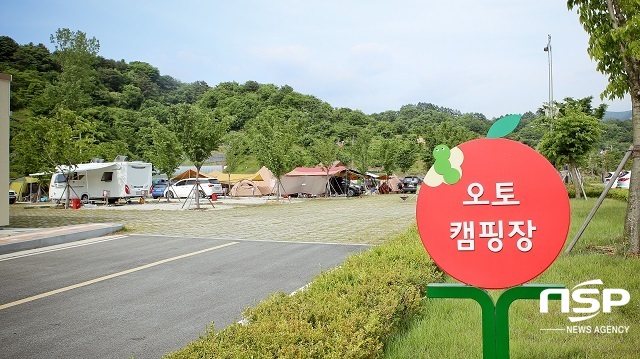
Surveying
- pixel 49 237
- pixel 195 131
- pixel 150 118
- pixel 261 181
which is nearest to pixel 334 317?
pixel 49 237

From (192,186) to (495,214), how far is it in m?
31.9

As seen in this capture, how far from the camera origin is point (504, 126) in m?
2.51

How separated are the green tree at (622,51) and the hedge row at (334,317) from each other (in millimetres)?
3804

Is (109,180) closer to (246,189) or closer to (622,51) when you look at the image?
(246,189)

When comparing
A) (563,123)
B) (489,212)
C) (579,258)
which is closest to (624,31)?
(579,258)

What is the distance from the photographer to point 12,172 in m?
35.2

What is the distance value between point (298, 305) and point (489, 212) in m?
1.76

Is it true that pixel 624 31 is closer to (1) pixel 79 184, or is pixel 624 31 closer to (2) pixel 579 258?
(2) pixel 579 258

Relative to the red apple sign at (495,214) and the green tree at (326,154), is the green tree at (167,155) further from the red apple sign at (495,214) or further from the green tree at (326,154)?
the red apple sign at (495,214)

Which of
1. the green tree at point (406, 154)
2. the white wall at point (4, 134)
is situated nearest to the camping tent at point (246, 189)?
the green tree at point (406, 154)

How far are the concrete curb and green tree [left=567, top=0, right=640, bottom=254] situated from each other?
10440 millimetres

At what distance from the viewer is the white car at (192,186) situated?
105ft

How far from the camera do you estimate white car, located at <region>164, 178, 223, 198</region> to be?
Answer: 3209cm
